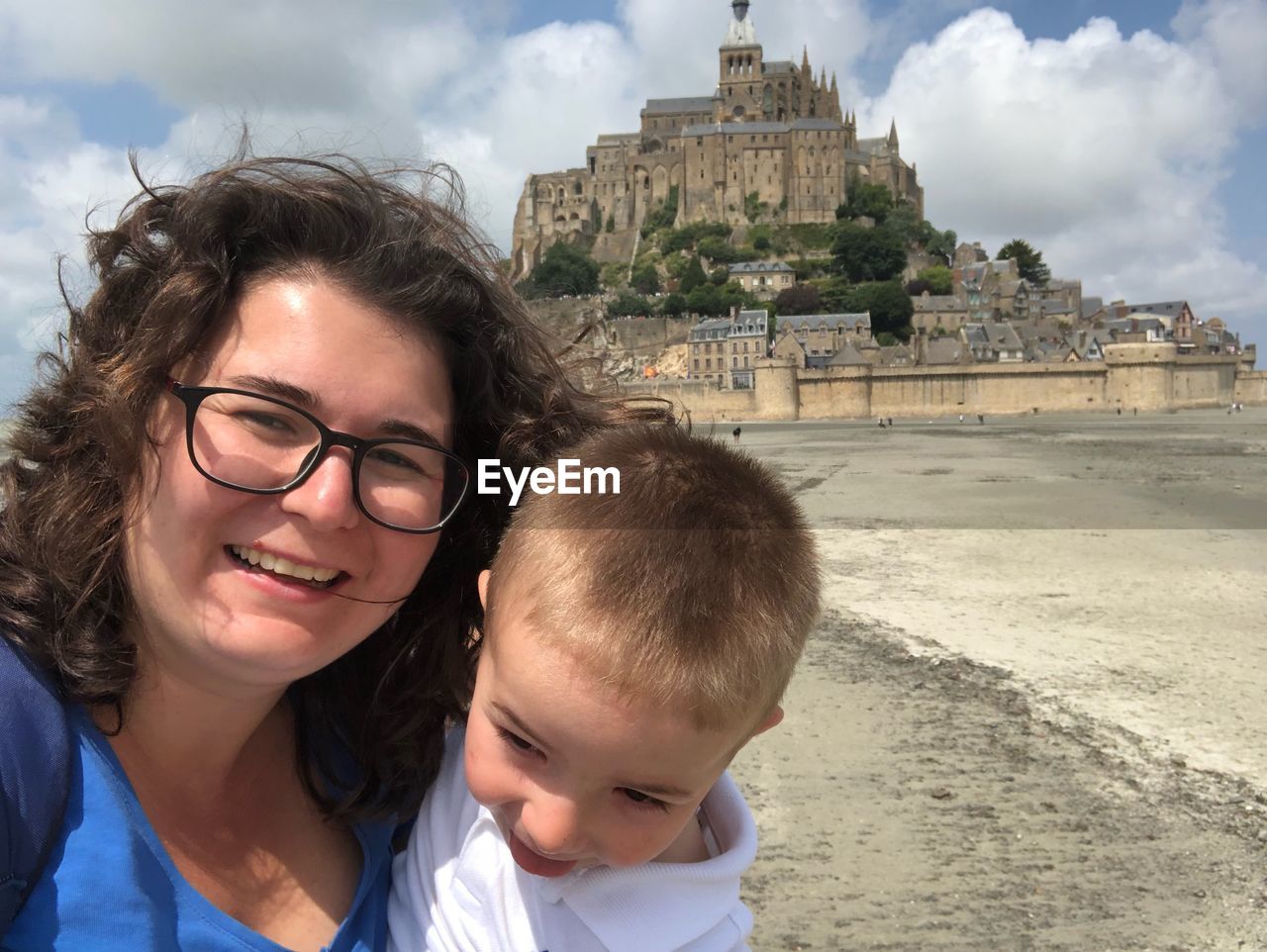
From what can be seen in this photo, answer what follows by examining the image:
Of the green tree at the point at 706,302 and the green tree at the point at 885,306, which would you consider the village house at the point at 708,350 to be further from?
the green tree at the point at 885,306

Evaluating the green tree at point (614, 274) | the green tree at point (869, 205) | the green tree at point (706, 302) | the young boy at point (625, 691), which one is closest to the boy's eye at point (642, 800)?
the young boy at point (625, 691)

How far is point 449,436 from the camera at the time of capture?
4.76ft

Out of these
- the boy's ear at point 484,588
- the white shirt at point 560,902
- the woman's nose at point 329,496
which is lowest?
the white shirt at point 560,902

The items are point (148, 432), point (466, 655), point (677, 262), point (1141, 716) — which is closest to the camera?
point (148, 432)

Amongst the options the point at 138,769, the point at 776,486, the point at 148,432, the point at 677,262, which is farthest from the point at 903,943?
the point at 677,262

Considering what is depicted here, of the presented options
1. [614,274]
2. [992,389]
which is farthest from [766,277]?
[992,389]

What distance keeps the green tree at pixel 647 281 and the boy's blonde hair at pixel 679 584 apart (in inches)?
2955

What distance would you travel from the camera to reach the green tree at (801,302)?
65.3 m

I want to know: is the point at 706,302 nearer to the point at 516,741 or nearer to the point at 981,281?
the point at 981,281

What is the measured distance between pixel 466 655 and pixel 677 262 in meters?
75.0

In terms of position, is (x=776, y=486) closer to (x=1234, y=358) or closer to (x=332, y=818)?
(x=332, y=818)

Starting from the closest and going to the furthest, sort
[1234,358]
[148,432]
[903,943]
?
[148,432] → [903,943] → [1234,358]

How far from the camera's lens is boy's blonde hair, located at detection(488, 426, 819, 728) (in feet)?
3.86

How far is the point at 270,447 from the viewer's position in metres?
1.24
